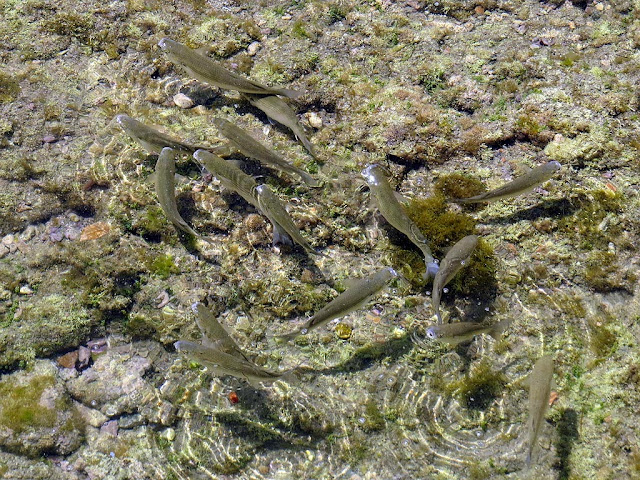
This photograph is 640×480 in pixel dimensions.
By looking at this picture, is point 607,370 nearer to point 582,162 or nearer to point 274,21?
point 582,162

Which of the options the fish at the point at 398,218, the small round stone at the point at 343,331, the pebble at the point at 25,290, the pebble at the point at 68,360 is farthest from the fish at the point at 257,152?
the pebble at the point at 68,360

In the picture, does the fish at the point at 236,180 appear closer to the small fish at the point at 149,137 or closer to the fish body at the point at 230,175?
the fish body at the point at 230,175

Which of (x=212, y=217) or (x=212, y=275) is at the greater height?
(x=212, y=217)

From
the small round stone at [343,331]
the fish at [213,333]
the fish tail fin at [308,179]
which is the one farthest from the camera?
the fish tail fin at [308,179]

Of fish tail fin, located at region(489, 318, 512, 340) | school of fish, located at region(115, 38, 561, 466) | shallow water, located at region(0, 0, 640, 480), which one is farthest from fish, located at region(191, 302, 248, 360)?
fish tail fin, located at region(489, 318, 512, 340)

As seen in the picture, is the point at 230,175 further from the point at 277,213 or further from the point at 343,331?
the point at 343,331

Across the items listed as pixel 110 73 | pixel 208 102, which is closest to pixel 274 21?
pixel 208 102

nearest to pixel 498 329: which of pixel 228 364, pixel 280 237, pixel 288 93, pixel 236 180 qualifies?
pixel 280 237
